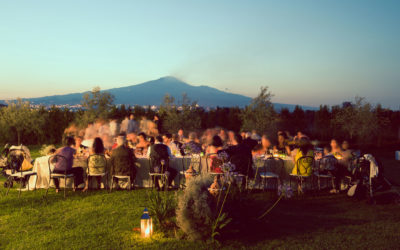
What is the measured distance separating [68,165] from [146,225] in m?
3.52

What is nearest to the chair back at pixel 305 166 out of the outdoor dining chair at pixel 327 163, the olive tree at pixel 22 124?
the outdoor dining chair at pixel 327 163

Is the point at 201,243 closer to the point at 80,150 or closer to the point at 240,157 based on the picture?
the point at 240,157

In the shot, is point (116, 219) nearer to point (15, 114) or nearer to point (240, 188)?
point (240, 188)

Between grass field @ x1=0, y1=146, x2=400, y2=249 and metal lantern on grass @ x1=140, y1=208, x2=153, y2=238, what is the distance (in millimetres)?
120

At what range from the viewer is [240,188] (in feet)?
16.7

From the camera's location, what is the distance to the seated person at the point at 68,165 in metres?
7.22

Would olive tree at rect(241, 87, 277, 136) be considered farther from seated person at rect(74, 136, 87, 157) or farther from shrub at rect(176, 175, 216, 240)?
shrub at rect(176, 175, 216, 240)

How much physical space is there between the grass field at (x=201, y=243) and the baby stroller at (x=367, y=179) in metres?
0.24

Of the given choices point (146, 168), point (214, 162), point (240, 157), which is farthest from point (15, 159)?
point (240, 157)

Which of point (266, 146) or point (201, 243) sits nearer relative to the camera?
point (201, 243)

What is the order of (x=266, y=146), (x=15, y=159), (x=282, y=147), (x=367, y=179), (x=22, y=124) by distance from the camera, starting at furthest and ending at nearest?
(x=22, y=124) < (x=282, y=147) < (x=266, y=146) < (x=15, y=159) < (x=367, y=179)

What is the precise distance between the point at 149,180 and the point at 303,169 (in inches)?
143

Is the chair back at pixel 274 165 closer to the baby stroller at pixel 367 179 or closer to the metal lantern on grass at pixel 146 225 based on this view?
the baby stroller at pixel 367 179

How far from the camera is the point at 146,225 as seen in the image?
4582mm
